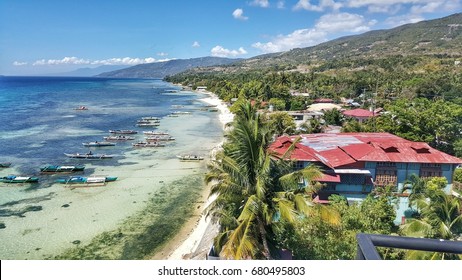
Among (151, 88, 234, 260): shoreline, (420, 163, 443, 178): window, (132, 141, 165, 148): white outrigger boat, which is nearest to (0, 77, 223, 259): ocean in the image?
(151, 88, 234, 260): shoreline

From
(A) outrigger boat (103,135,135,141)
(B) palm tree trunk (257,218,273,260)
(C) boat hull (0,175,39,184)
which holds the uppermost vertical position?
(B) palm tree trunk (257,218,273,260)

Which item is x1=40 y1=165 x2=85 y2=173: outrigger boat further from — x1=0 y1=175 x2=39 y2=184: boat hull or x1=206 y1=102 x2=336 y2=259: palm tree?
x1=206 y1=102 x2=336 y2=259: palm tree

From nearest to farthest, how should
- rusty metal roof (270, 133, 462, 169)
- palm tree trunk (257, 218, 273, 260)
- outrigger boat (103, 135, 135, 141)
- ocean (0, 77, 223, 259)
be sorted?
palm tree trunk (257, 218, 273, 260) → ocean (0, 77, 223, 259) → rusty metal roof (270, 133, 462, 169) → outrigger boat (103, 135, 135, 141)

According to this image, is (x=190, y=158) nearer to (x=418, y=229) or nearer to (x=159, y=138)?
(x=159, y=138)

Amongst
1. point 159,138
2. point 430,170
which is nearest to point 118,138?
point 159,138

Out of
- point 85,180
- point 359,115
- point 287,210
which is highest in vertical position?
point 287,210
